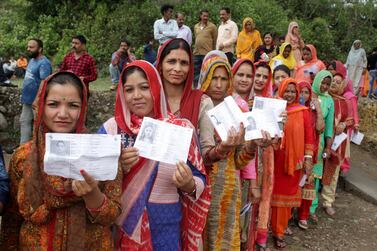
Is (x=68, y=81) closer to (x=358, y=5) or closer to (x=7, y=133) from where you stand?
(x=7, y=133)

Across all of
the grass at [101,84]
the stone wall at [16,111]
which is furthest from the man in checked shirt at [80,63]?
the grass at [101,84]

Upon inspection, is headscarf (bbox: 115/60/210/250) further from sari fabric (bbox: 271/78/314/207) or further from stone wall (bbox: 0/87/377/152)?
stone wall (bbox: 0/87/377/152)

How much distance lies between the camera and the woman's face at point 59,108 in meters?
1.85

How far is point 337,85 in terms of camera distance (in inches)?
213

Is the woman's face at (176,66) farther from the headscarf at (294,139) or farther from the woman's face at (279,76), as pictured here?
the woman's face at (279,76)

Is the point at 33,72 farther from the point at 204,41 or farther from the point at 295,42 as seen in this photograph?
the point at 295,42

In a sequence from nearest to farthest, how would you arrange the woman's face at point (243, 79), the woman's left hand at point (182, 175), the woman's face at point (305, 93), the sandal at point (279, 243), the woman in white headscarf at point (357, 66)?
the woman's left hand at point (182, 175) → the woman's face at point (243, 79) → the sandal at point (279, 243) → the woman's face at point (305, 93) → the woman in white headscarf at point (357, 66)

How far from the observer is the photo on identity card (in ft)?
6.08

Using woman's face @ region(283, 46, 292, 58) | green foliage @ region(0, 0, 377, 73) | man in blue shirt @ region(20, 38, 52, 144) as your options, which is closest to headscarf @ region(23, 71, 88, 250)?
man in blue shirt @ region(20, 38, 52, 144)

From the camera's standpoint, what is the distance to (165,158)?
1859mm

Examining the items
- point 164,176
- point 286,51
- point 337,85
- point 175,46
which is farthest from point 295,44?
point 164,176

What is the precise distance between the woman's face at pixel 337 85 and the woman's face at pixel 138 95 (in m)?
3.90

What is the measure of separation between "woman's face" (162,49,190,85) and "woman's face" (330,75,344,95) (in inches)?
136

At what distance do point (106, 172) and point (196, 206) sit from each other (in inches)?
31.2
